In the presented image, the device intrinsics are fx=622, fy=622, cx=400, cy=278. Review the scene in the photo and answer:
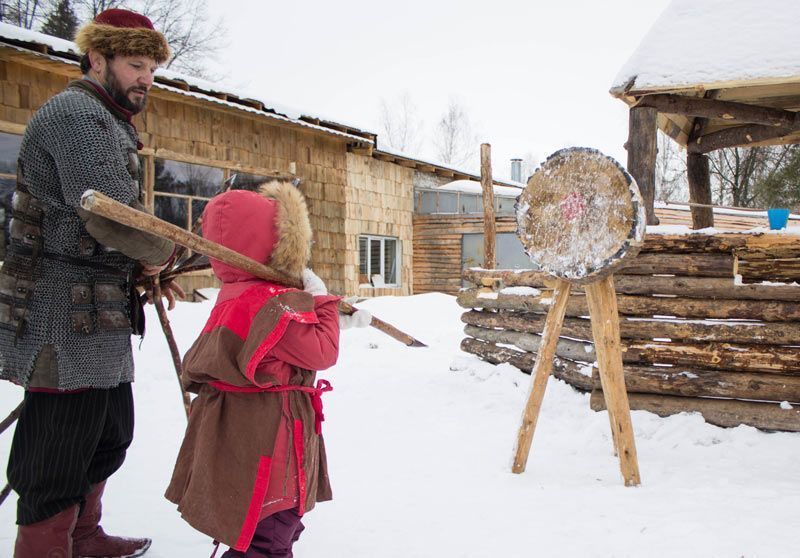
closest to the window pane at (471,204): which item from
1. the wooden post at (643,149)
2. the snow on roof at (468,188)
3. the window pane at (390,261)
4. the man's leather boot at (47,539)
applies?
the snow on roof at (468,188)

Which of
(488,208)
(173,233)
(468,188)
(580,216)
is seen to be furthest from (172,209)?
(468,188)

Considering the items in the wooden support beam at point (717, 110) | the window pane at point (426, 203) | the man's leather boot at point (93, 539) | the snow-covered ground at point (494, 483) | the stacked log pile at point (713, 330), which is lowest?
the snow-covered ground at point (494, 483)

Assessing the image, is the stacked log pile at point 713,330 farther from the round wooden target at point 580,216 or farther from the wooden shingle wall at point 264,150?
the wooden shingle wall at point 264,150

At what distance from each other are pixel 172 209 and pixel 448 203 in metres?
9.66

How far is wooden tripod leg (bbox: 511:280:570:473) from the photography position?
400 centimetres

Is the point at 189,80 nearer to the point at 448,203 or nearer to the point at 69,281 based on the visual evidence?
the point at 69,281

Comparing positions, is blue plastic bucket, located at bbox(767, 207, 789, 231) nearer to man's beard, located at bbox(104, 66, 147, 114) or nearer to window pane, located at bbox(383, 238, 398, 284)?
man's beard, located at bbox(104, 66, 147, 114)

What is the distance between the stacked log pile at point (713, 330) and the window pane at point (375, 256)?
36.1 ft

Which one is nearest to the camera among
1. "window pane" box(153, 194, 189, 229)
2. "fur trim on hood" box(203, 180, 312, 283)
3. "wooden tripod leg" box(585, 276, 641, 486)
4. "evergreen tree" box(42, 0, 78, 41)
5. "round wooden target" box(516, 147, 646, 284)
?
"fur trim on hood" box(203, 180, 312, 283)

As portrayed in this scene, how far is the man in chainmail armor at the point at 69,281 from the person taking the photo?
2.29m

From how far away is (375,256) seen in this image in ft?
54.1

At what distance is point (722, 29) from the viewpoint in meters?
5.36

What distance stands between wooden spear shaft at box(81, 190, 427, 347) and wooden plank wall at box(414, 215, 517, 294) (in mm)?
16377

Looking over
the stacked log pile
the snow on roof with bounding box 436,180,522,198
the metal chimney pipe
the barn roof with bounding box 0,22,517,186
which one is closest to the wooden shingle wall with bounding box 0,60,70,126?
the barn roof with bounding box 0,22,517,186
